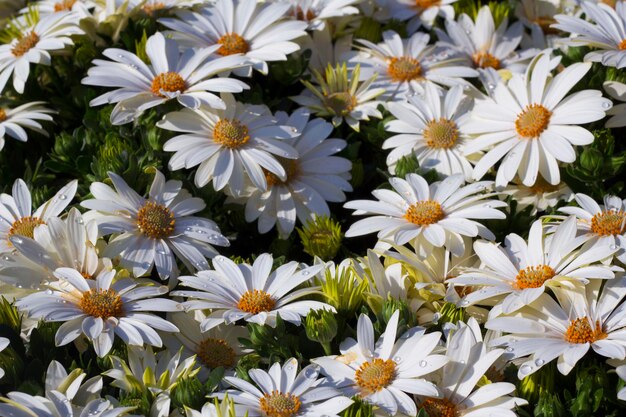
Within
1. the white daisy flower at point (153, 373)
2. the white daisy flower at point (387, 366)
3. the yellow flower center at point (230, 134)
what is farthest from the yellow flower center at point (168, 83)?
the white daisy flower at point (387, 366)

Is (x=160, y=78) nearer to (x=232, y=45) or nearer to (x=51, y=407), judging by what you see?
(x=232, y=45)

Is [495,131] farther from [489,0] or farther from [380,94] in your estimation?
[489,0]

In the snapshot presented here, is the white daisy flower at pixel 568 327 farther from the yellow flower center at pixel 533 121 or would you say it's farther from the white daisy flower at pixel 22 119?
the white daisy flower at pixel 22 119

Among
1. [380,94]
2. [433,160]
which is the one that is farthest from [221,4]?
[433,160]

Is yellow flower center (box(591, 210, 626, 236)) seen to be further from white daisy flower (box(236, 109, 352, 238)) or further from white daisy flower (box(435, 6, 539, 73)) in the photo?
white daisy flower (box(435, 6, 539, 73))

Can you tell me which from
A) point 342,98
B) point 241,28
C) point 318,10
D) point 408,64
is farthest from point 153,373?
point 318,10

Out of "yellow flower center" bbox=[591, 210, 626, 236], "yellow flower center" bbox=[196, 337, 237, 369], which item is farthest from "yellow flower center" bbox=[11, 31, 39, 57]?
"yellow flower center" bbox=[591, 210, 626, 236]
